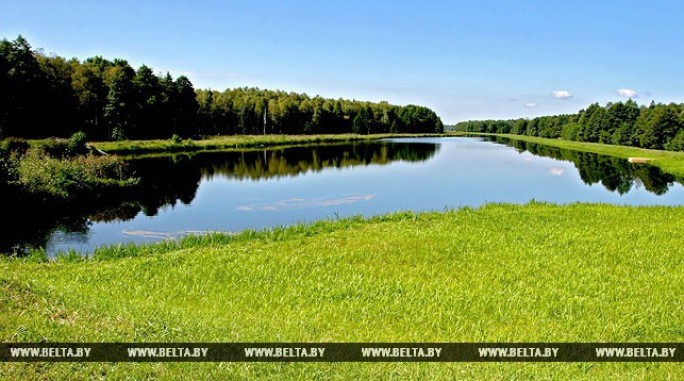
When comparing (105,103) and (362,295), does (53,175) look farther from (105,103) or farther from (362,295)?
(105,103)

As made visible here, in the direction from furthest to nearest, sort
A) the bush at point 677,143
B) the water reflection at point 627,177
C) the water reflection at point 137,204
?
1. the bush at point 677,143
2. the water reflection at point 627,177
3. the water reflection at point 137,204

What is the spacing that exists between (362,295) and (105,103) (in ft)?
217

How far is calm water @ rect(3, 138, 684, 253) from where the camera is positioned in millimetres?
18406

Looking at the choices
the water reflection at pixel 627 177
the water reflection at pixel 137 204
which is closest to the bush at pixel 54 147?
the water reflection at pixel 137 204

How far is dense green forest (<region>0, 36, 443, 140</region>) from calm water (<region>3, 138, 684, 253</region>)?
1545cm

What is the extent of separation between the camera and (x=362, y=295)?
866 cm

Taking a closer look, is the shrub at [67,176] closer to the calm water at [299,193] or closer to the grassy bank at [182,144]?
the calm water at [299,193]

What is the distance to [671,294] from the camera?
889cm

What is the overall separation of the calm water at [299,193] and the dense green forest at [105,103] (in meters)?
15.4

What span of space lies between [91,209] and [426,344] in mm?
19454

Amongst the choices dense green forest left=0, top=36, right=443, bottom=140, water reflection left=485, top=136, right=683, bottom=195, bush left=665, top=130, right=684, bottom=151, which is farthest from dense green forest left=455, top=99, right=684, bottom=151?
dense green forest left=0, top=36, right=443, bottom=140

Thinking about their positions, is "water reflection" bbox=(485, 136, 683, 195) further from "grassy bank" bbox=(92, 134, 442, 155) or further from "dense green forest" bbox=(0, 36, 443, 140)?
"grassy bank" bbox=(92, 134, 442, 155)

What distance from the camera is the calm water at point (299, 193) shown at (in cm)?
1841

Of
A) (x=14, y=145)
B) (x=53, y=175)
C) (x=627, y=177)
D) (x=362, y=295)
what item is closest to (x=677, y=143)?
(x=627, y=177)
